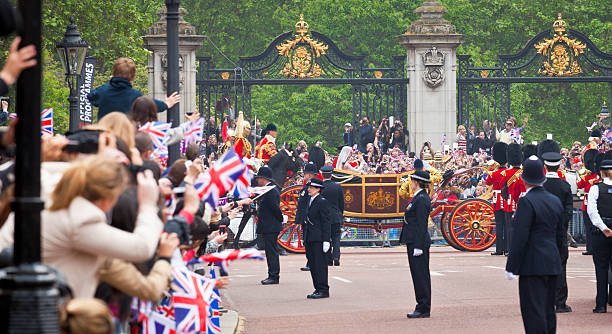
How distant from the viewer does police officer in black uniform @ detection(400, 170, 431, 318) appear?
13047 mm

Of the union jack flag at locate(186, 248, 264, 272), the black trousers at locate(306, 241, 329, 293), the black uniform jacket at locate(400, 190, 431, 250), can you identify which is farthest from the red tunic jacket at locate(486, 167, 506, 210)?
the union jack flag at locate(186, 248, 264, 272)

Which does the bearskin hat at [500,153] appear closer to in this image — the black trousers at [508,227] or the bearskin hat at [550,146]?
the black trousers at [508,227]

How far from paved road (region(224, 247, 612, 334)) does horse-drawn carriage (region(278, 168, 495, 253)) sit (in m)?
1.05

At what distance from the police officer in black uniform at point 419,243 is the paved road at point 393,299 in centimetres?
28

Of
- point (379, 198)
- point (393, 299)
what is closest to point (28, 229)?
point (393, 299)

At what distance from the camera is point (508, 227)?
21328 mm

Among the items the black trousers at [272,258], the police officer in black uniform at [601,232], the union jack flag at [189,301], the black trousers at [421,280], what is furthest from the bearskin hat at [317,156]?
the union jack flag at [189,301]

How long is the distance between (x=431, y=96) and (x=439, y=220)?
577cm

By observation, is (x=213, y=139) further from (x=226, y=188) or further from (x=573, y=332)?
(x=226, y=188)

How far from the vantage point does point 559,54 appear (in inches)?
1169

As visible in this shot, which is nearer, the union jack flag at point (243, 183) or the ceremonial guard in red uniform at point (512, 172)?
the union jack flag at point (243, 183)

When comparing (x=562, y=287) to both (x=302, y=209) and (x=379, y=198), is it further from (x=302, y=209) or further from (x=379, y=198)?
(x=379, y=198)

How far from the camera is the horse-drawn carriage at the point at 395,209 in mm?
22172

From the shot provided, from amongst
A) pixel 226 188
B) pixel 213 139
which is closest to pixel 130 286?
pixel 226 188
